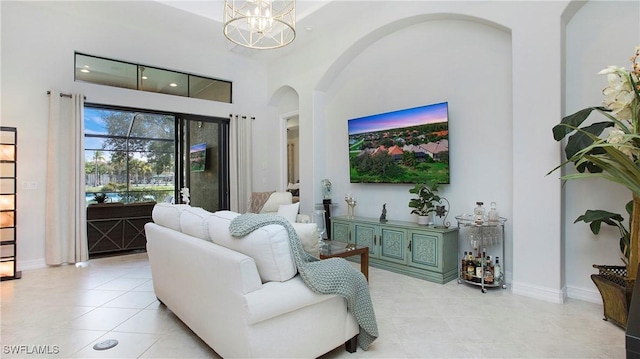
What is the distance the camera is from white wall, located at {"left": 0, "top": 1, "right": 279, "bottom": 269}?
438 cm

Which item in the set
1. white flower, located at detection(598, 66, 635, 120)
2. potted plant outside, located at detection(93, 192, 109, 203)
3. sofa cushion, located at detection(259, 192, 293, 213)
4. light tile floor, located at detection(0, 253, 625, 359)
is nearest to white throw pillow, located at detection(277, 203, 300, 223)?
sofa cushion, located at detection(259, 192, 293, 213)

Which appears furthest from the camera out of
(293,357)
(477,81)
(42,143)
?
(42,143)

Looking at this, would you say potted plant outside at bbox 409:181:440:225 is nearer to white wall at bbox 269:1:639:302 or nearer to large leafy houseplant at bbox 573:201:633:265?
white wall at bbox 269:1:639:302

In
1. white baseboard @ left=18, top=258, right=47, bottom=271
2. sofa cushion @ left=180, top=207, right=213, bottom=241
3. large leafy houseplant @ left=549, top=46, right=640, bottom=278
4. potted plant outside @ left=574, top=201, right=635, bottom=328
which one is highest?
large leafy houseplant @ left=549, top=46, right=640, bottom=278

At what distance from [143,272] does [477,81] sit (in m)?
4.82

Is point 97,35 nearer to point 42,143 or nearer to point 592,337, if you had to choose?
point 42,143

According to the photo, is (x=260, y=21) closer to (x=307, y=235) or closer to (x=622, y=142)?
(x=307, y=235)

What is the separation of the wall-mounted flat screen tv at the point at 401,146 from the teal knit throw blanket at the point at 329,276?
2.35 metres

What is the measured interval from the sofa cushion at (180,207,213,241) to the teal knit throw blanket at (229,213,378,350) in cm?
39

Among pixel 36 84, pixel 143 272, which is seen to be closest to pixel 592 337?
pixel 143 272

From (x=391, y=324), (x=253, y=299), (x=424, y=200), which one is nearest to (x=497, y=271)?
(x=424, y=200)

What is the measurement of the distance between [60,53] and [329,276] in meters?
5.15

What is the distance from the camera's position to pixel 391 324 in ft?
8.78

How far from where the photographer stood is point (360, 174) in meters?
5.12
